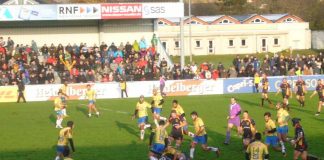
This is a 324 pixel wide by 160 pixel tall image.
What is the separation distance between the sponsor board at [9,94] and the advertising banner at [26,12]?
8016 mm

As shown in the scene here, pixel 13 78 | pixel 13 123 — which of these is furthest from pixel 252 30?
pixel 13 123

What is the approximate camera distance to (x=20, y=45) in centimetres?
5391

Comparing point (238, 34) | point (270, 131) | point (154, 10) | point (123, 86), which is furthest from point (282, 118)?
point (238, 34)

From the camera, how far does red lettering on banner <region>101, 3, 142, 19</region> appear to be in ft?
176

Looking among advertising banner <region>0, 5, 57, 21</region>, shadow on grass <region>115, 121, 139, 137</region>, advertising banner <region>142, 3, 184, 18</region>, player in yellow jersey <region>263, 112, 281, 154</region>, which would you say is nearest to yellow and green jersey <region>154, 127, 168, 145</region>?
player in yellow jersey <region>263, 112, 281, 154</region>

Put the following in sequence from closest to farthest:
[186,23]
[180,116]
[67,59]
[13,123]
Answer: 1. [180,116]
2. [13,123]
3. [67,59]
4. [186,23]

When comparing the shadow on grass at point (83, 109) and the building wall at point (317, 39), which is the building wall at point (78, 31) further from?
the building wall at point (317, 39)

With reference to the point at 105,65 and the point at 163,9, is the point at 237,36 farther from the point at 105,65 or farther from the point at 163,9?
the point at 105,65

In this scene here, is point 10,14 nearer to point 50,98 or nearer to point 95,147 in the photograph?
point 50,98

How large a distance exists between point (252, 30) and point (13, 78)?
54652mm

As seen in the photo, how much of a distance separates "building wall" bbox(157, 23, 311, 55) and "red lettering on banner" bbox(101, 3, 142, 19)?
38520 millimetres

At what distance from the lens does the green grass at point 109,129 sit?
25297mm

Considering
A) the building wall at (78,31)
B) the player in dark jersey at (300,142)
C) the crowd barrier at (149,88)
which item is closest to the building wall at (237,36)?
the building wall at (78,31)

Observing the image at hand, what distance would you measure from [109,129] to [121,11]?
23.7 meters
